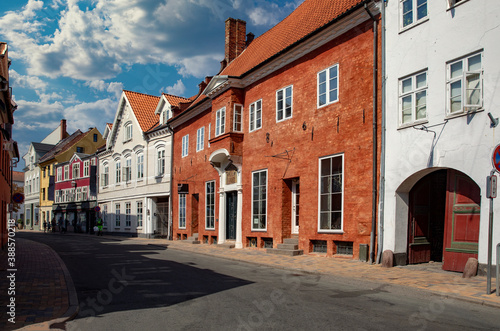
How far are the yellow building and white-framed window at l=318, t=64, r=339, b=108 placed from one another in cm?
4865

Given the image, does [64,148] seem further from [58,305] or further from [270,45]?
[58,305]

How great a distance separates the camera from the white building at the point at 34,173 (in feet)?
220

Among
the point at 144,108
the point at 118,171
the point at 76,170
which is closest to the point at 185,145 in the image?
the point at 144,108

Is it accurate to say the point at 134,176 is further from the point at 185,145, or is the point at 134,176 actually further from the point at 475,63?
the point at 475,63

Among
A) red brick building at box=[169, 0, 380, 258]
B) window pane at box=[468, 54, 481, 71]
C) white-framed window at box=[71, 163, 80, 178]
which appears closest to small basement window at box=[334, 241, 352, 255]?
red brick building at box=[169, 0, 380, 258]

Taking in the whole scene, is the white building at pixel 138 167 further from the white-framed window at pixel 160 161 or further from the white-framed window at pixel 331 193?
the white-framed window at pixel 331 193

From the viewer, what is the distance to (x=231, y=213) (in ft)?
74.3

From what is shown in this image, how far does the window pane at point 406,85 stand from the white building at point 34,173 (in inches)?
2518

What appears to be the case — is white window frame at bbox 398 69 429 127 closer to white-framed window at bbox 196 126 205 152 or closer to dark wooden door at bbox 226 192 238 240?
dark wooden door at bbox 226 192 238 240

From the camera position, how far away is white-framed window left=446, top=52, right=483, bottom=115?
33.9 ft

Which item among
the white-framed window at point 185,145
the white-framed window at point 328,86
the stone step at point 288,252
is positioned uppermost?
the white-framed window at point 328,86

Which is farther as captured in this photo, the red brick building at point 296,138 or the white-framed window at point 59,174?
the white-framed window at point 59,174

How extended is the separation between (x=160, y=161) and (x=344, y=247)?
67.9 ft

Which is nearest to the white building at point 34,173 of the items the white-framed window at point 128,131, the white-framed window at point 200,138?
the white-framed window at point 128,131
